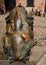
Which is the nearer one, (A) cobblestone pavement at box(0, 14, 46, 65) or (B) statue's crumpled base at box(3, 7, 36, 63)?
(B) statue's crumpled base at box(3, 7, 36, 63)

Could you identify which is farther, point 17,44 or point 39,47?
point 39,47

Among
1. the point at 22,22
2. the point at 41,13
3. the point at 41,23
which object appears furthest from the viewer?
the point at 41,13

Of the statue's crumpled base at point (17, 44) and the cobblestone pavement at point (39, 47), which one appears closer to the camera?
the statue's crumpled base at point (17, 44)

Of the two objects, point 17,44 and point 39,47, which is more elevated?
point 17,44

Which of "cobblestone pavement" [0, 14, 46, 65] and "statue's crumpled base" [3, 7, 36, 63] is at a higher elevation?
"statue's crumpled base" [3, 7, 36, 63]

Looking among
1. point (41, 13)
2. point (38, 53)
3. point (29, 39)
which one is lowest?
point (41, 13)

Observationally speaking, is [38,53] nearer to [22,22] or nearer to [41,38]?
[22,22]

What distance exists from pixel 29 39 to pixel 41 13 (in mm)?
7413

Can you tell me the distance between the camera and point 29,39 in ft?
6.29

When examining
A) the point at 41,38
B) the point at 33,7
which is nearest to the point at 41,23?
the point at 41,38

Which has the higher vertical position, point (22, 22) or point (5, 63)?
point (22, 22)

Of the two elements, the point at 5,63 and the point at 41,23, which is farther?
the point at 41,23

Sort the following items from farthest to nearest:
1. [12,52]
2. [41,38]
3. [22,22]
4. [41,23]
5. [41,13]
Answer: [41,13]
[41,23]
[41,38]
[22,22]
[12,52]

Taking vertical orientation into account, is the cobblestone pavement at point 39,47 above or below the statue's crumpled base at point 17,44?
below
